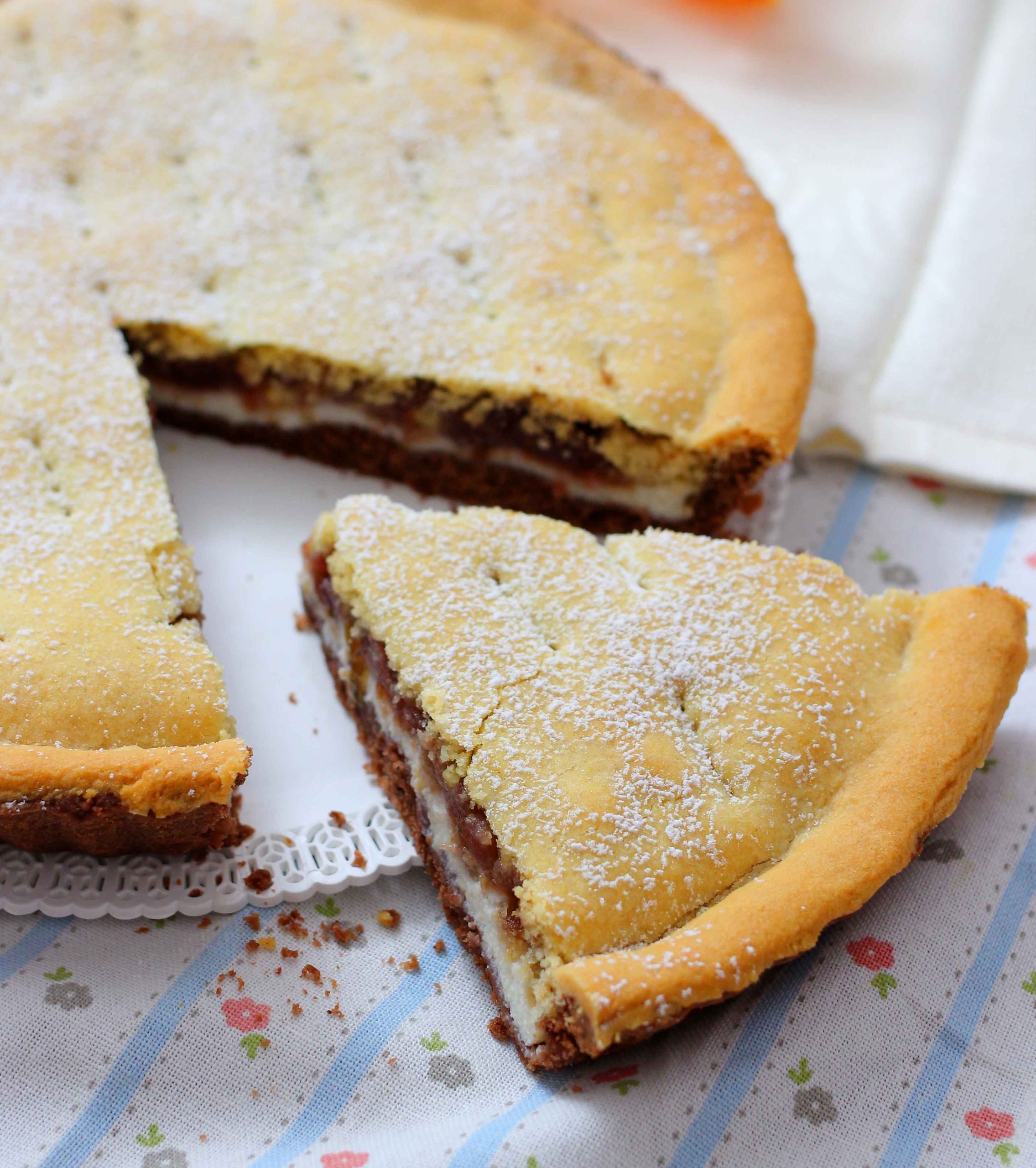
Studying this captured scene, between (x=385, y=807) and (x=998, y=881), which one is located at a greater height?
(x=998, y=881)

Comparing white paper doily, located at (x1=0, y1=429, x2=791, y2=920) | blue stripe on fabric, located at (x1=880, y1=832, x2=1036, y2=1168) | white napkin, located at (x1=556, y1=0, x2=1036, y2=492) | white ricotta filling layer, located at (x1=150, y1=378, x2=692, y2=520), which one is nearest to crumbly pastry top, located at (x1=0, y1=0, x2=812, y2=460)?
white ricotta filling layer, located at (x1=150, y1=378, x2=692, y2=520)

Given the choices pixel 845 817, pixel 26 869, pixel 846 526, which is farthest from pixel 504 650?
pixel 846 526

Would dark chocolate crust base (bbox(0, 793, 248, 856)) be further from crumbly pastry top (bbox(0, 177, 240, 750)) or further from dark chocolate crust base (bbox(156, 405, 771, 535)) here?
dark chocolate crust base (bbox(156, 405, 771, 535))

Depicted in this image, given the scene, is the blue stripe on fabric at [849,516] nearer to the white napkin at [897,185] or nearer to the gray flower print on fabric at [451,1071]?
the white napkin at [897,185]

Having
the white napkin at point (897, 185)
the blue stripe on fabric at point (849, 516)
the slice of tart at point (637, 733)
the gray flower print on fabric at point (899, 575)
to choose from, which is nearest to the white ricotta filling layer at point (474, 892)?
the slice of tart at point (637, 733)

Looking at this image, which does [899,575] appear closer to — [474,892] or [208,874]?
[474,892]

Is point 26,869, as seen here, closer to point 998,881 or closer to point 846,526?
point 998,881

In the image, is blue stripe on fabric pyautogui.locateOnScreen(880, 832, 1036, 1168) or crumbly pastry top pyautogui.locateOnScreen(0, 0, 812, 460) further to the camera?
crumbly pastry top pyautogui.locateOnScreen(0, 0, 812, 460)
